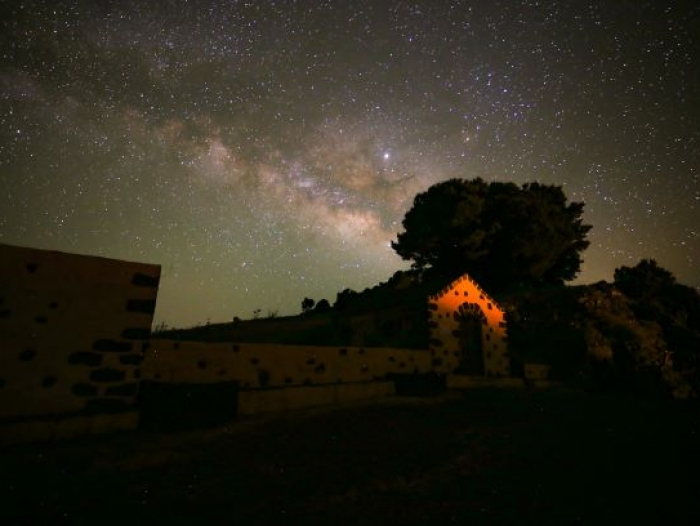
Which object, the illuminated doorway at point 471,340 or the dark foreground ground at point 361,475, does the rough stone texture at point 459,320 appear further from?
the dark foreground ground at point 361,475

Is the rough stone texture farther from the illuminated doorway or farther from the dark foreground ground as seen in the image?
the dark foreground ground

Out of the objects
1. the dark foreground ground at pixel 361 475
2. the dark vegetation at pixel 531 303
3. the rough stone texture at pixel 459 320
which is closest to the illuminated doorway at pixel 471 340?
the rough stone texture at pixel 459 320

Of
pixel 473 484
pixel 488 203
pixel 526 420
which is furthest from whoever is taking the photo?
pixel 488 203

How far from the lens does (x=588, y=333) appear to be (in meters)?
18.8

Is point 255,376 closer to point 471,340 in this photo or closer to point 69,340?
point 69,340

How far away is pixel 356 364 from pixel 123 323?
6.27m

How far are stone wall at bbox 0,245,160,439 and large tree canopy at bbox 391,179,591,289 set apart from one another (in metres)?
25.4

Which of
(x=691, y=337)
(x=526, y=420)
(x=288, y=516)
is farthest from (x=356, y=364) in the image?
(x=691, y=337)

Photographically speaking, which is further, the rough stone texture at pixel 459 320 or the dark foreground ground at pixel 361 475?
the rough stone texture at pixel 459 320

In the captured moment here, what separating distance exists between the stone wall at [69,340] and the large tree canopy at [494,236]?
25.4 m

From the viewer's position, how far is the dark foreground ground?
3.53m

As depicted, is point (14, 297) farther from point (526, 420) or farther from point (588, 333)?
point (588, 333)

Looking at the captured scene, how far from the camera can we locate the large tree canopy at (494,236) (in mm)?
30156

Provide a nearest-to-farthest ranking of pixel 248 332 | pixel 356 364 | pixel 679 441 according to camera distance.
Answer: pixel 679 441
pixel 356 364
pixel 248 332
